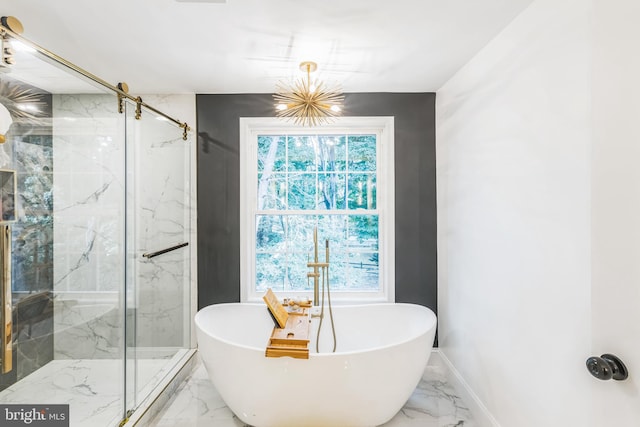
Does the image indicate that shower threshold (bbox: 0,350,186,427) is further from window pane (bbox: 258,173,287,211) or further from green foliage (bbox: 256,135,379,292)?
window pane (bbox: 258,173,287,211)

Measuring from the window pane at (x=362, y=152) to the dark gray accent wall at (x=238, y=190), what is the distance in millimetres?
220

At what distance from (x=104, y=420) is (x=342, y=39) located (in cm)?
262

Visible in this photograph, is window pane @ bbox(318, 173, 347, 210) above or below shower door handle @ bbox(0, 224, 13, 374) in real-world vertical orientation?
above

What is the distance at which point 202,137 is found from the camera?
2748 millimetres

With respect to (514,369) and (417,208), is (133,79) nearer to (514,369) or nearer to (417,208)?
(417,208)

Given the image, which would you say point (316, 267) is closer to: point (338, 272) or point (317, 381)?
point (338, 272)

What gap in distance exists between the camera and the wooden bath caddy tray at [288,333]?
5.68 feet

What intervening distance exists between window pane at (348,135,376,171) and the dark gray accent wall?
0.72 feet

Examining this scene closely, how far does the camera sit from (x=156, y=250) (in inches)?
91.6

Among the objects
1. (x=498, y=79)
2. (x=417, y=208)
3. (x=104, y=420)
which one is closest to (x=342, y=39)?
(x=498, y=79)

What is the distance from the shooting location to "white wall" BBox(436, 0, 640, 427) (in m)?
0.95

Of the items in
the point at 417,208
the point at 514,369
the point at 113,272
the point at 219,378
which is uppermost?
the point at 417,208

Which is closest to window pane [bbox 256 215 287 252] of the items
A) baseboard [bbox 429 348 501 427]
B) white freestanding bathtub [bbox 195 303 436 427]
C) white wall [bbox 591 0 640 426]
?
white freestanding bathtub [bbox 195 303 436 427]

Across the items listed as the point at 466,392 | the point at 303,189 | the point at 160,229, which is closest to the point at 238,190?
the point at 303,189
